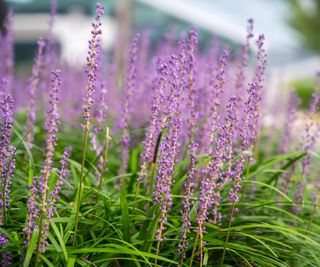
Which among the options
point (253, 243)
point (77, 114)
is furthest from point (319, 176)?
point (77, 114)

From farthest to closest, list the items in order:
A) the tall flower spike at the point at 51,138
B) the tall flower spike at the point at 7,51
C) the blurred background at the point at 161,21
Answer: the blurred background at the point at 161,21, the tall flower spike at the point at 7,51, the tall flower spike at the point at 51,138

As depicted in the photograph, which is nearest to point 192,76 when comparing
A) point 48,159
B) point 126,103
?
point 126,103

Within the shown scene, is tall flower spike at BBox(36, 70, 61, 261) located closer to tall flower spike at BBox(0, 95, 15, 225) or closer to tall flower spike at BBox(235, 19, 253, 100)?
tall flower spike at BBox(0, 95, 15, 225)

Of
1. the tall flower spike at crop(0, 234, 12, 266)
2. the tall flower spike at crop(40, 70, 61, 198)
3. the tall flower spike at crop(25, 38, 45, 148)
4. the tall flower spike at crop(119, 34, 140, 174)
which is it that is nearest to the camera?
the tall flower spike at crop(40, 70, 61, 198)

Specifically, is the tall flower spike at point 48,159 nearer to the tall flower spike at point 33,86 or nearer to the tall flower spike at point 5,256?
the tall flower spike at point 5,256

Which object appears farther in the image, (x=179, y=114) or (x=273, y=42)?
(x=273, y=42)

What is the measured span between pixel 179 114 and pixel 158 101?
0.73 metres

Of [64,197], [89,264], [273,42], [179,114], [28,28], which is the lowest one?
[89,264]

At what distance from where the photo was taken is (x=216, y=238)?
4.02 m

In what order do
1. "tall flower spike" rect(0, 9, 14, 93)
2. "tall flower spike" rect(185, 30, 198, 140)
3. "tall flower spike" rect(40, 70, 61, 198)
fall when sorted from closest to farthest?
Result: "tall flower spike" rect(40, 70, 61, 198) < "tall flower spike" rect(185, 30, 198, 140) < "tall flower spike" rect(0, 9, 14, 93)

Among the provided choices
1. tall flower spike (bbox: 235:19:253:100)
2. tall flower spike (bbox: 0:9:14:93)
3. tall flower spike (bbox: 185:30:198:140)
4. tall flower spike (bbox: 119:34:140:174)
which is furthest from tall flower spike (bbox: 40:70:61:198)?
tall flower spike (bbox: 0:9:14:93)

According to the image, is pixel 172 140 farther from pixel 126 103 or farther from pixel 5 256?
pixel 126 103

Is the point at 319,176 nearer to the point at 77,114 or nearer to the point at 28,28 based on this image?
the point at 77,114

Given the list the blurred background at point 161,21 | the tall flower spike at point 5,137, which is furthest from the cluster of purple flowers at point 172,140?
the blurred background at point 161,21
